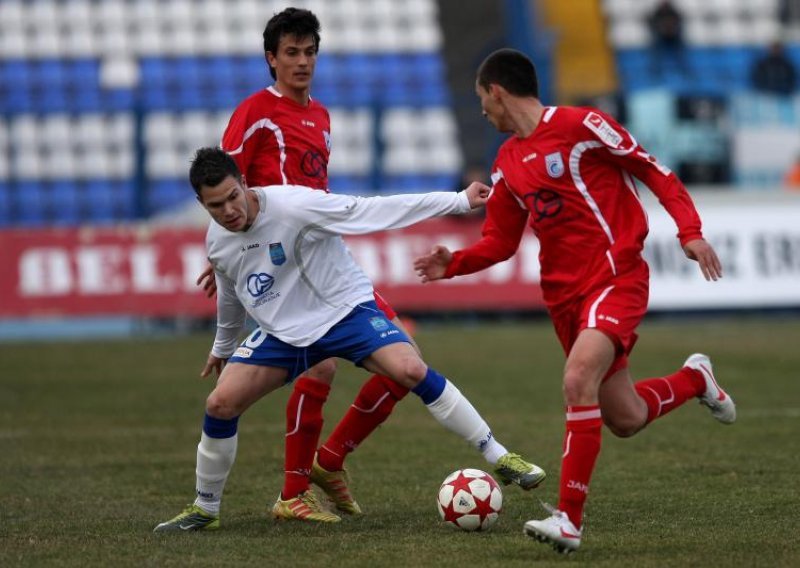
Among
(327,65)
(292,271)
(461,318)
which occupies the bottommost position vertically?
(461,318)

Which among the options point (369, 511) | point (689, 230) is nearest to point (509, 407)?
point (369, 511)

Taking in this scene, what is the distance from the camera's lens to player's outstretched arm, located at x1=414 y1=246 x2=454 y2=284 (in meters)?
6.49

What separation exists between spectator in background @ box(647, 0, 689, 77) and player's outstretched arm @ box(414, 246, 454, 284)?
62.7ft

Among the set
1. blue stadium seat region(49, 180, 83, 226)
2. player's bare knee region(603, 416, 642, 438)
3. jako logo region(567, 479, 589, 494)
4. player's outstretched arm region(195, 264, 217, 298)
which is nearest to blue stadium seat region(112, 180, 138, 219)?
blue stadium seat region(49, 180, 83, 226)

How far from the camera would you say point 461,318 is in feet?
64.4

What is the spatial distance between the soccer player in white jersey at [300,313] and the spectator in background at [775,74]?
18.3 metres

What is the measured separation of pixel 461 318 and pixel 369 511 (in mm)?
12726

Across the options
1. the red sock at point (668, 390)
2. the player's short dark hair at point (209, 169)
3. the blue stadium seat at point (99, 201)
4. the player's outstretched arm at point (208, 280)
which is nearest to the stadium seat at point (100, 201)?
the blue stadium seat at point (99, 201)

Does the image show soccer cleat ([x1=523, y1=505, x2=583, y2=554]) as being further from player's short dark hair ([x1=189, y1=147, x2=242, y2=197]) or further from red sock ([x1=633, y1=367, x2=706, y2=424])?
player's short dark hair ([x1=189, y1=147, x2=242, y2=197])

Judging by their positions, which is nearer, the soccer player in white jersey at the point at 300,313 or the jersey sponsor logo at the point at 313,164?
the soccer player in white jersey at the point at 300,313

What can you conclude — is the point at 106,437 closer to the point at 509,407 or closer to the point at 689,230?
the point at 509,407

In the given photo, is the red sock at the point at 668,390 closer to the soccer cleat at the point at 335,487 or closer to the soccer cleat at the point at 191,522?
the soccer cleat at the point at 335,487

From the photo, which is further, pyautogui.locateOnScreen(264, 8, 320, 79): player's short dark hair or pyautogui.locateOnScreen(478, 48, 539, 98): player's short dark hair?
pyautogui.locateOnScreen(264, 8, 320, 79): player's short dark hair

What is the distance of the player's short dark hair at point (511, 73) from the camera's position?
20.2 ft
